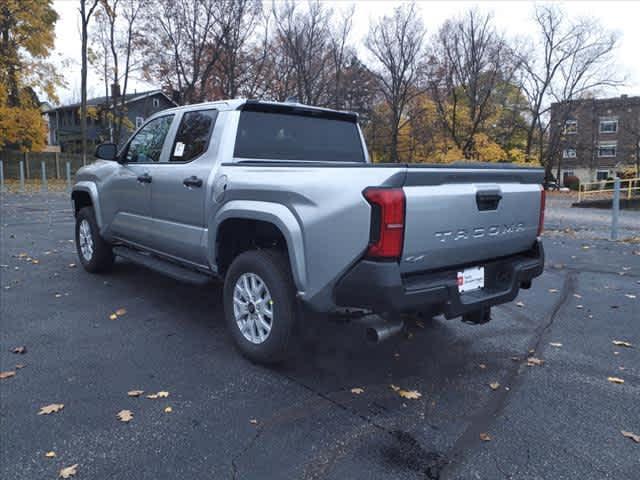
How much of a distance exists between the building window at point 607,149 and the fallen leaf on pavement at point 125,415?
57.0 metres

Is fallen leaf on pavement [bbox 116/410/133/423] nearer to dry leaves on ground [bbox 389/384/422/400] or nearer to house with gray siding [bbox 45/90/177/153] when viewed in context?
dry leaves on ground [bbox 389/384/422/400]

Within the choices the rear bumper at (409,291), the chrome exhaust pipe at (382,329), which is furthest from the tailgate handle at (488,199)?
the chrome exhaust pipe at (382,329)

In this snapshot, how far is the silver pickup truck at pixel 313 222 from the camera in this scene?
2805mm

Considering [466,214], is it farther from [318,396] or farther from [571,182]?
[571,182]

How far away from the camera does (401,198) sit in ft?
8.95

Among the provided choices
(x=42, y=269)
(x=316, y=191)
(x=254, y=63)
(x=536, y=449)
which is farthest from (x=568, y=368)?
(x=254, y=63)

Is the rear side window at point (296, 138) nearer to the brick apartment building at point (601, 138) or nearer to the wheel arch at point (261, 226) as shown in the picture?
the wheel arch at point (261, 226)

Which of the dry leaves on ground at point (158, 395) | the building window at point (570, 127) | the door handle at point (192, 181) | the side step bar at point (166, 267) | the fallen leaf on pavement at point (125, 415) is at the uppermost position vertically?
the building window at point (570, 127)

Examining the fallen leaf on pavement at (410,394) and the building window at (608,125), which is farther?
the building window at (608,125)

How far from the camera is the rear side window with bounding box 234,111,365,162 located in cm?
414

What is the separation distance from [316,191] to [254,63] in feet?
107

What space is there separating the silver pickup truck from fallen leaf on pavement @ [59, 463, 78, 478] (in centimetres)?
138

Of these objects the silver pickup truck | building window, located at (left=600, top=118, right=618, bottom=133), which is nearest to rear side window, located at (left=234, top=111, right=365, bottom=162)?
the silver pickup truck

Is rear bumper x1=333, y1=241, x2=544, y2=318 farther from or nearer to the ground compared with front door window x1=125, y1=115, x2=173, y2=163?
nearer to the ground
